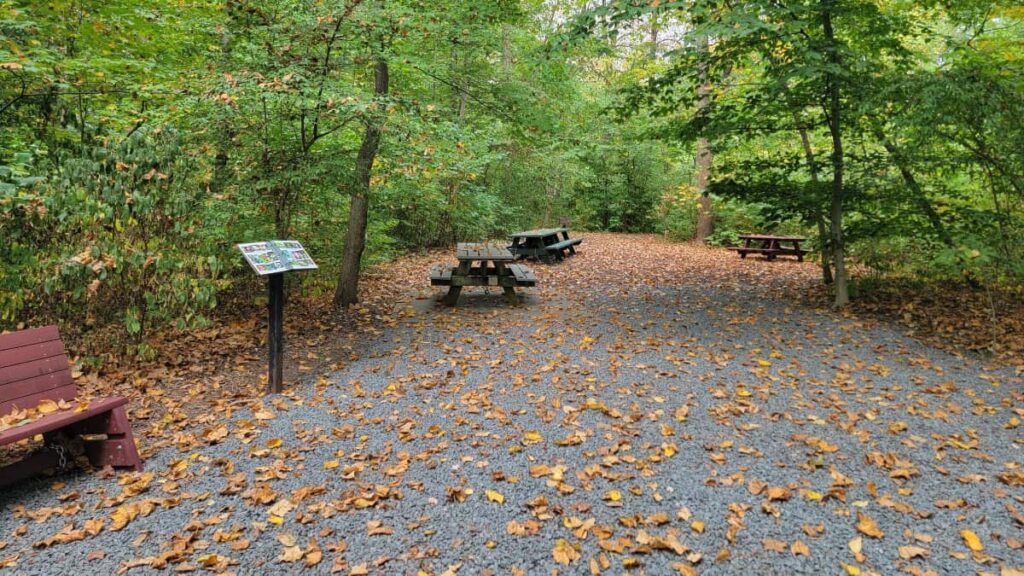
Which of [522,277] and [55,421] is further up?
[522,277]

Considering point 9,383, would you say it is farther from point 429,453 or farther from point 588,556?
point 588,556

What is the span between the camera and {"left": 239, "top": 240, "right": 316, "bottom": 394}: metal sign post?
4.34 metres

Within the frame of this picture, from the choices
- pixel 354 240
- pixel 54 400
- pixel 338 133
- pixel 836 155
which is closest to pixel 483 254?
pixel 354 240

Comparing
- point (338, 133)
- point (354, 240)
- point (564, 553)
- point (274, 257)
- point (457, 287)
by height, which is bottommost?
point (564, 553)

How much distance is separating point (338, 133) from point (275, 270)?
14.1ft

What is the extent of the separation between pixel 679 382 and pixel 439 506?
8.91 ft

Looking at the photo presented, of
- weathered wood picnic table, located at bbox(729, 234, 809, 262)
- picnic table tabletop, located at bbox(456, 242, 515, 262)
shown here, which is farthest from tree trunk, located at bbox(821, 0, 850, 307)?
picnic table tabletop, located at bbox(456, 242, 515, 262)

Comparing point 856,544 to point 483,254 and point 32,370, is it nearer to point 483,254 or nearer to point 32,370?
point 32,370

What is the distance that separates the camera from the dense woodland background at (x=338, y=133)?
4820 mm

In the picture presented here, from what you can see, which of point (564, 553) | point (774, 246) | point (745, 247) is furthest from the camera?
point (745, 247)

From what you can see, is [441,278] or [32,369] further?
[441,278]

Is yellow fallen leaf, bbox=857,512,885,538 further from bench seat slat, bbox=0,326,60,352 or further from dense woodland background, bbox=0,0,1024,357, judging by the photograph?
bench seat slat, bbox=0,326,60,352

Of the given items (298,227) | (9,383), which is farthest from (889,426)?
(298,227)

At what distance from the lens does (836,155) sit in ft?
22.9
